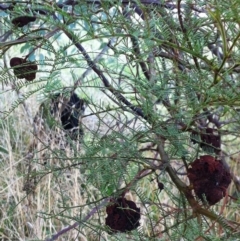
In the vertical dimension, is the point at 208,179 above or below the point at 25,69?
below

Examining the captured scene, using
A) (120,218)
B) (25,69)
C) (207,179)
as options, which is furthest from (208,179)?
(25,69)

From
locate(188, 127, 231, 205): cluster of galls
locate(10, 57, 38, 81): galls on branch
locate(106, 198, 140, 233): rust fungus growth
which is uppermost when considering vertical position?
locate(10, 57, 38, 81): galls on branch

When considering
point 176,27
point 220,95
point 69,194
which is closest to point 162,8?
point 176,27

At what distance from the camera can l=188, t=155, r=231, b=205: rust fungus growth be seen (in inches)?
31.3

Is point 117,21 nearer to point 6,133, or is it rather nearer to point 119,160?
point 119,160

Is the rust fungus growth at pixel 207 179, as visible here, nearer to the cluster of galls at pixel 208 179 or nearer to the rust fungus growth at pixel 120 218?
the cluster of galls at pixel 208 179

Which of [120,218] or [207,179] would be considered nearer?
[207,179]

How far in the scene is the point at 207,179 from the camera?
0.79 meters

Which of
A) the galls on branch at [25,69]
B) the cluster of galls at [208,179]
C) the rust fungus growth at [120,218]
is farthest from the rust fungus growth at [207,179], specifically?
the galls on branch at [25,69]

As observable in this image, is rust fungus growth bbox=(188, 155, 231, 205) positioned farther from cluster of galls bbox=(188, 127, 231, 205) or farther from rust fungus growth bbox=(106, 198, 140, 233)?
rust fungus growth bbox=(106, 198, 140, 233)

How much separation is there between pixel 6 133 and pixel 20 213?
12.2 inches

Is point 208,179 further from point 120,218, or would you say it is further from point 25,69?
point 25,69

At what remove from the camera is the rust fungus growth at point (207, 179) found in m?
0.79

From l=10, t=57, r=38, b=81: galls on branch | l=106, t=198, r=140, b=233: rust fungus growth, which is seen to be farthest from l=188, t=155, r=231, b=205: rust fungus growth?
l=10, t=57, r=38, b=81: galls on branch
